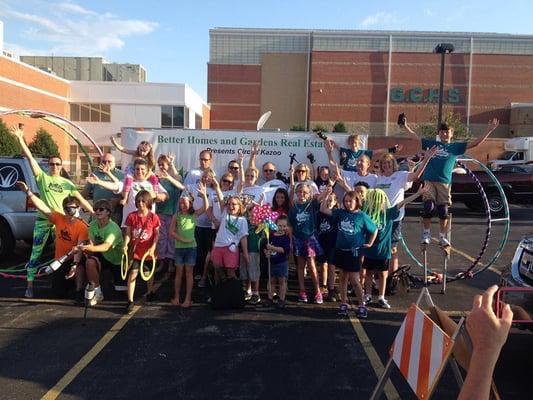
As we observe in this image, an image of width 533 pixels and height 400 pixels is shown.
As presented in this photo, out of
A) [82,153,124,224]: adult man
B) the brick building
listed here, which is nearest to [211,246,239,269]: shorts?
[82,153,124,224]: adult man

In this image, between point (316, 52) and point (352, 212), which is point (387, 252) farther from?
point (316, 52)

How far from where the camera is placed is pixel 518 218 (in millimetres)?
17625

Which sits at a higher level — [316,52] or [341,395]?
[316,52]

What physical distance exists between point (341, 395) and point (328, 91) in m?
61.0

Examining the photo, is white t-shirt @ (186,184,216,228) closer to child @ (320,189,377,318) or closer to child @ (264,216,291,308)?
child @ (264,216,291,308)

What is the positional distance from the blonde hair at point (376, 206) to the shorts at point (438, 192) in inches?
70.1

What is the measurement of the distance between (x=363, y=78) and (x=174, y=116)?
25.8 meters

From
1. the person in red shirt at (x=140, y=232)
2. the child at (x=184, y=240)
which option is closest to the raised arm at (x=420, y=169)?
the child at (x=184, y=240)

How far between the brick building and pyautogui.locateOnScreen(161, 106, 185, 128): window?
59.9 ft

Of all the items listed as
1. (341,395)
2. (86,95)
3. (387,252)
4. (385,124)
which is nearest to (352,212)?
(387,252)

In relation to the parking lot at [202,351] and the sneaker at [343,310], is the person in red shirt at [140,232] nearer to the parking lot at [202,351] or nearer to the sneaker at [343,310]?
the parking lot at [202,351]

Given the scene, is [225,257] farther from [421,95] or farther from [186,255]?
[421,95]

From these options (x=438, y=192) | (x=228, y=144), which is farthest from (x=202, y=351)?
(x=438, y=192)

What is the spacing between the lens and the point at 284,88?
66.8 metres
